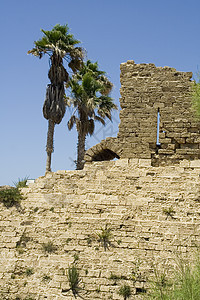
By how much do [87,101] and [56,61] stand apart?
3060 mm

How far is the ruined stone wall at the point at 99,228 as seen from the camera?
327 inches

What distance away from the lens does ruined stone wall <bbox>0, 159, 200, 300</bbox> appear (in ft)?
27.3

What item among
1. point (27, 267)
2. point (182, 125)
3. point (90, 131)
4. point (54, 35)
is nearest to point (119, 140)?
point (182, 125)

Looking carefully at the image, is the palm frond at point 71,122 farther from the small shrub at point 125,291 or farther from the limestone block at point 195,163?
the small shrub at point 125,291

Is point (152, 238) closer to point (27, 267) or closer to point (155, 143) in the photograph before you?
point (27, 267)

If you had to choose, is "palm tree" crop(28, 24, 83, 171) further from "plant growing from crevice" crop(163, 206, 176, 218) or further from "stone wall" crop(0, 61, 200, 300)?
"plant growing from crevice" crop(163, 206, 176, 218)

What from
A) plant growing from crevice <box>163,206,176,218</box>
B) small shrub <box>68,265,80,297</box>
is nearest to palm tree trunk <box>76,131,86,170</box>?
plant growing from crevice <box>163,206,176,218</box>

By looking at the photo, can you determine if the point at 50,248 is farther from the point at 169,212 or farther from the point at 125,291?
the point at 169,212

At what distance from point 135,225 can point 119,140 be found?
146 inches

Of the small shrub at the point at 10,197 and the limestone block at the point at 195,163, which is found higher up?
the limestone block at the point at 195,163

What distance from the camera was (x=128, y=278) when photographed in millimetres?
8156

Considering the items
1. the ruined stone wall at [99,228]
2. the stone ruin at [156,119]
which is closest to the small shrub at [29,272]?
the ruined stone wall at [99,228]

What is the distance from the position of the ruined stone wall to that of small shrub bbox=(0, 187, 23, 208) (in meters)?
0.17

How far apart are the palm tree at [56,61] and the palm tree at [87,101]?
1.67ft
